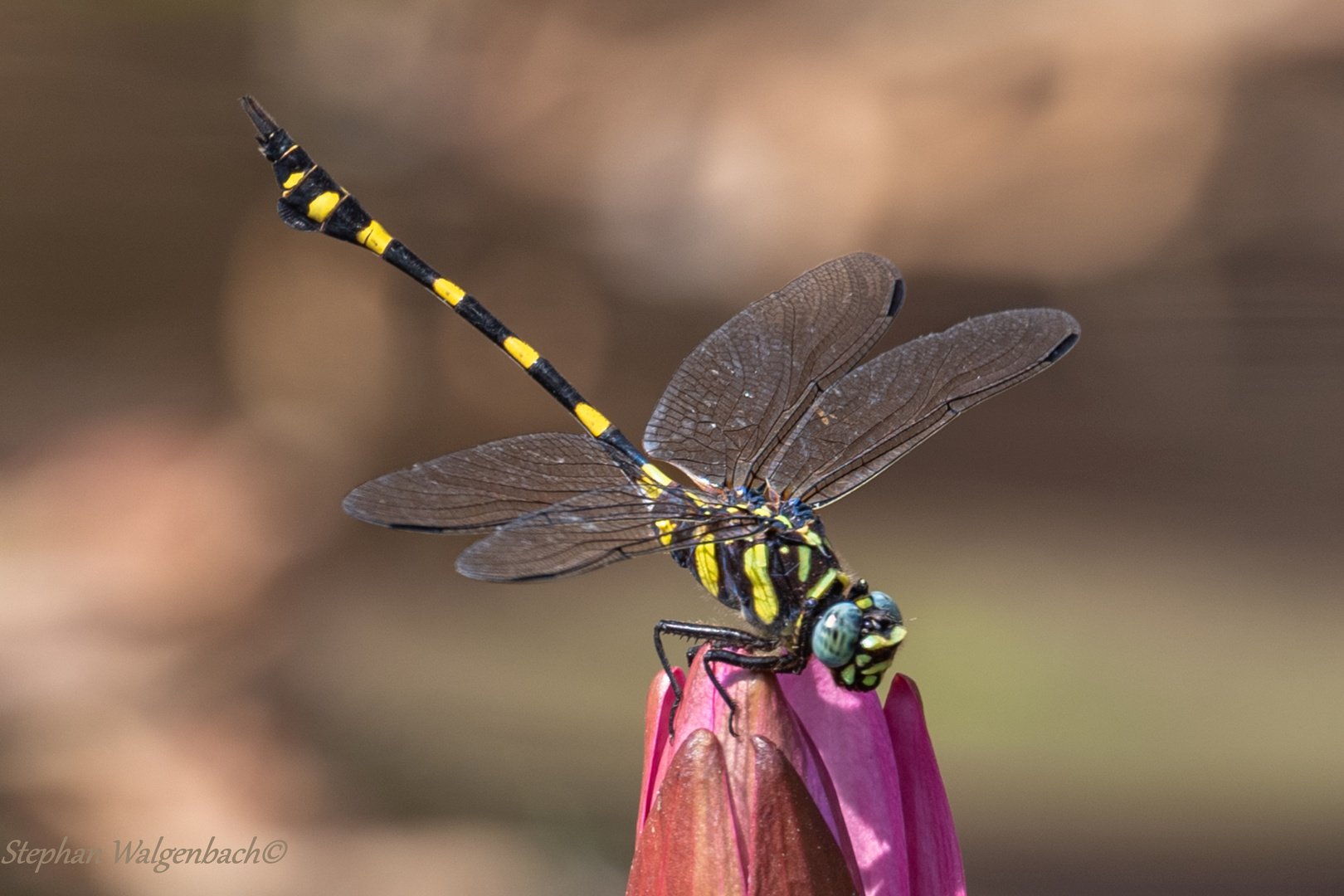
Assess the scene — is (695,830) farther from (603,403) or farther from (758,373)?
(603,403)

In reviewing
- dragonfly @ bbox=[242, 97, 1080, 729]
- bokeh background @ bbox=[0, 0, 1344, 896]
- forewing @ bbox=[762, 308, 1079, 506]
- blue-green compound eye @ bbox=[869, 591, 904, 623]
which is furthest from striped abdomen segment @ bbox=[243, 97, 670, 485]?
bokeh background @ bbox=[0, 0, 1344, 896]

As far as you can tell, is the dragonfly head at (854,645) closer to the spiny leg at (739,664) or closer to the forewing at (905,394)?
the spiny leg at (739,664)

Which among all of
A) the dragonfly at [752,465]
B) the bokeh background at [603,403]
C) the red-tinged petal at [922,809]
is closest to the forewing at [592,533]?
the dragonfly at [752,465]

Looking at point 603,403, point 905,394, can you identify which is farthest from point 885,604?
point 603,403

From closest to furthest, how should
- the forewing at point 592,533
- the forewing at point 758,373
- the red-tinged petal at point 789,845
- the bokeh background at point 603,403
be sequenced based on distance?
the red-tinged petal at point 789,845 < the forewing at point 592,533 < the forewing at point 758,373 < the bokeh background at point 603,403

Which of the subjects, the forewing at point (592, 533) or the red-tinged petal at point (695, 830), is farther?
the forewing at point (592, 533)

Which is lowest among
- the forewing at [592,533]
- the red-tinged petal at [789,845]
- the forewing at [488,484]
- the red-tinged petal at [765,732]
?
the red-tinged petal at [789,845]

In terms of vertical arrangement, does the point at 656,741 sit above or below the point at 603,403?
below
